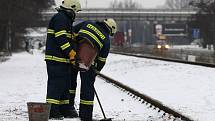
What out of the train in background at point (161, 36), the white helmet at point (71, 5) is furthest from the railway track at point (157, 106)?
the train in background at point (161, 36)

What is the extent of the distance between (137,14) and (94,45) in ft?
372

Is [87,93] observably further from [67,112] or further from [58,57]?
[58,57]

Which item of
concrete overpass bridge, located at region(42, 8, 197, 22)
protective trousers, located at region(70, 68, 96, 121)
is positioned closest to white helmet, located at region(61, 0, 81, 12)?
protective trousers, located at region(70, 68, 96, 121)

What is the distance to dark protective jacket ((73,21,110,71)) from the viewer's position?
9.45 meters

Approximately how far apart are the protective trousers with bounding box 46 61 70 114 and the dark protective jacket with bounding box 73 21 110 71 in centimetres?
60

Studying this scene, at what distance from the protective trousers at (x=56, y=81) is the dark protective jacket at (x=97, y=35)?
1.98 ft

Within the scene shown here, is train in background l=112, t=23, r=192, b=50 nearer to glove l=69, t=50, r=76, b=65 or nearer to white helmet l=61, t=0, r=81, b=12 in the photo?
white helmet l=61, t=0, r=81, b=12

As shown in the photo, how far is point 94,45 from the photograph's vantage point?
9.50 meters

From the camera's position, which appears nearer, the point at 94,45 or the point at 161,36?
the point at 94,45

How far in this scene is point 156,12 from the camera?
123 metres

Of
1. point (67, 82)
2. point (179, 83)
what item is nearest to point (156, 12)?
point (179, 83)

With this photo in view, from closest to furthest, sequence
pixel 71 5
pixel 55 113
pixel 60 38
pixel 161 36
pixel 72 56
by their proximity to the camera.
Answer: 1. pixel 72 56
2. pixel 60 38
3. pixel 55 113
4. pixel 71 5
5. pixel 161 36

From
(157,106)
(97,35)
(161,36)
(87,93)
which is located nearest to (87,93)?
(87,93)

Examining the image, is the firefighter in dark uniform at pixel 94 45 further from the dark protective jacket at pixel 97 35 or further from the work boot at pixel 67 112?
the work boot at pixel 67 112
